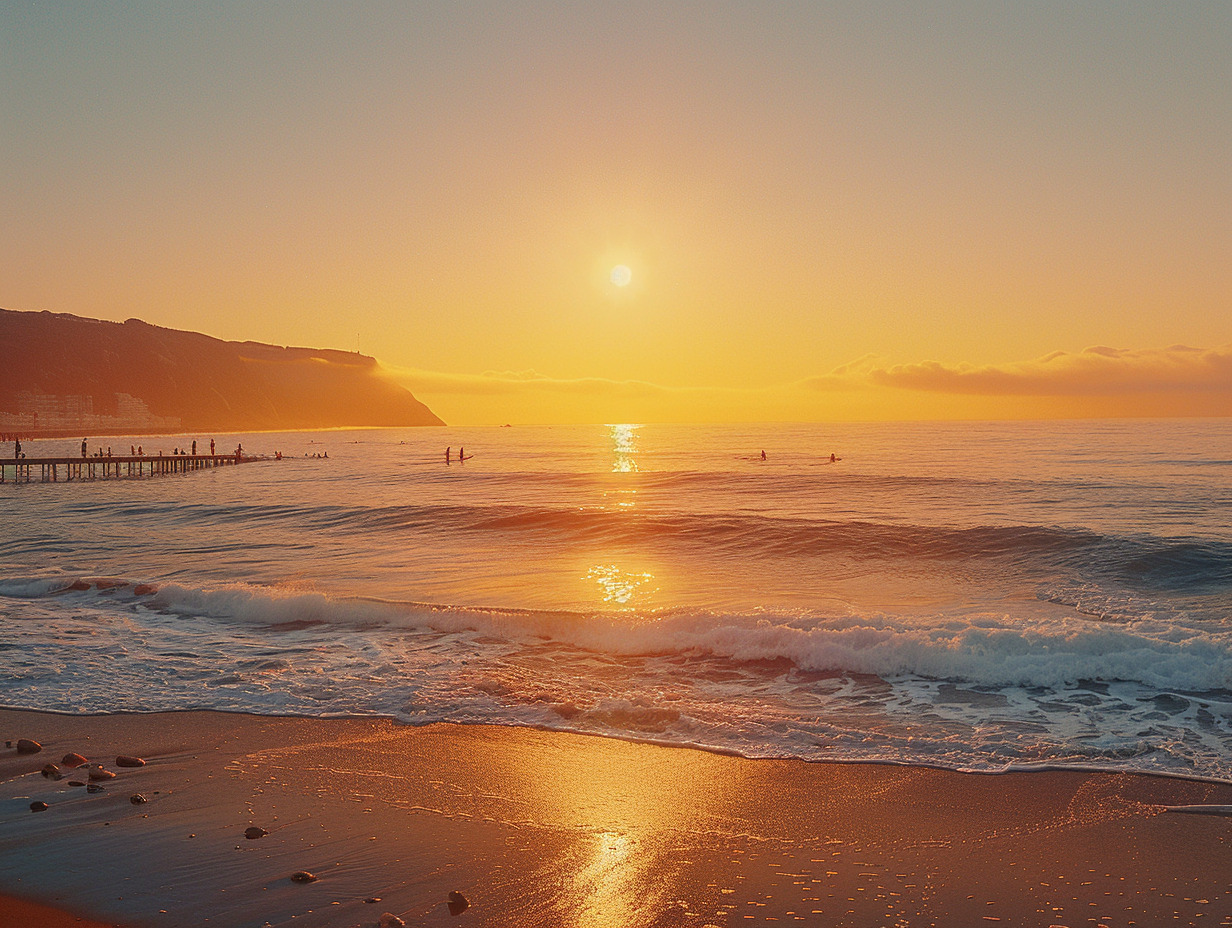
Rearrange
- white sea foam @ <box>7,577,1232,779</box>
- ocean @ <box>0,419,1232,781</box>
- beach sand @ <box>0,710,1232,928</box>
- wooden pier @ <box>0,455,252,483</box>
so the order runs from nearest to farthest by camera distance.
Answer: beach sand @ <box>0,710,1232,928</box> < white sea foam @ <box>7,577,1232,779</box> < ocean @ <box>0,419,1232,781</box> < wooden pier @ <box>0,455,252,483</box>

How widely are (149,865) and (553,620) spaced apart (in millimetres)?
8411

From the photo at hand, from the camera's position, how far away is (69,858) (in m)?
5.69

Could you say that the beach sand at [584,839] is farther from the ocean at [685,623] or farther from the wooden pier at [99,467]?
the wooden pier at [99,467]

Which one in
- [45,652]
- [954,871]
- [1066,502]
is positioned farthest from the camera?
[1066,502]

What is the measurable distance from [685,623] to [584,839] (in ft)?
24.4

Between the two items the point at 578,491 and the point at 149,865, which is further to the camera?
the point at 578,491

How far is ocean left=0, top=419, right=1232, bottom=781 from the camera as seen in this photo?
30.3 feet

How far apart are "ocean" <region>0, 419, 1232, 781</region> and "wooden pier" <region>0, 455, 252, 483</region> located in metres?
30.8

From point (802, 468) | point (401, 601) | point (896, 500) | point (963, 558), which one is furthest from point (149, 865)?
point (802, 468)

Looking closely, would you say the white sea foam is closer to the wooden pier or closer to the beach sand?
the beach sand

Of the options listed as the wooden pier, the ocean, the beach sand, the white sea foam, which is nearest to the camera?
the beach sand

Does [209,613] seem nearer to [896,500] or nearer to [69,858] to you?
[69,858]

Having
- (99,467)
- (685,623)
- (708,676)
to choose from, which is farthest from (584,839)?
(99,467)

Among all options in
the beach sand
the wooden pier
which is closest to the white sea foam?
the beach sand
